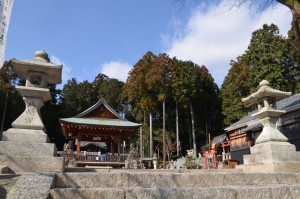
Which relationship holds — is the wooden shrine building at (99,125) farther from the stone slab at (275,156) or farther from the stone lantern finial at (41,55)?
the stone slab at (275,156)

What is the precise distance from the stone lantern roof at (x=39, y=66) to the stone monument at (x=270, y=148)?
5.19 metres

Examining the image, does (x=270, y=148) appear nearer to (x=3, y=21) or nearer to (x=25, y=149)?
(x=25, y=149)

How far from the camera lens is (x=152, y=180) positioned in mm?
4293

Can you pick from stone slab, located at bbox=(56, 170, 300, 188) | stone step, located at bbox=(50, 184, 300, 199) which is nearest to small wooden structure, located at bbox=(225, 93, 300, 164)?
stone slab, located at bbox=(56, 170, 300, 188)

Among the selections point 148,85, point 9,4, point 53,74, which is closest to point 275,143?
point 53,74

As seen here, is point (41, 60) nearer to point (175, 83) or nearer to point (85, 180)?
point (85, 180)

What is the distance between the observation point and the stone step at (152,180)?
13.4ft

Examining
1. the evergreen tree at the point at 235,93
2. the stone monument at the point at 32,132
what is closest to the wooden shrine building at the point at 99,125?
the stone monument at the point at 32,132

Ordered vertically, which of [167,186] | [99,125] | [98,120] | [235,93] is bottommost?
[167,186]

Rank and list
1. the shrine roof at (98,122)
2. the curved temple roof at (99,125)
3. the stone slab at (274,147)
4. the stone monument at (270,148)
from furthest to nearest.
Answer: the curved temple roof at (99,125) → the shrine roof at (98,122) → the stone slab at (274,147) → the stone monument at (270,148)

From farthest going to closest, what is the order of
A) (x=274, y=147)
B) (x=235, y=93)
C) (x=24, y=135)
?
(x=235, y=93) < (x=274, y=147) < (x=24, y=135)

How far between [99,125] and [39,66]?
47.1 ft

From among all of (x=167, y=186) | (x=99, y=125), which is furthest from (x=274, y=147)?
(x=99, y=125)

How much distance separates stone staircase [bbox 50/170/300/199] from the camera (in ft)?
11.3
